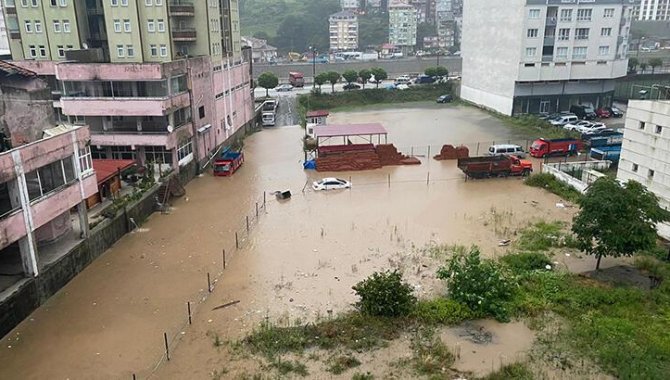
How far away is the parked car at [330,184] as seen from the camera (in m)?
31.7

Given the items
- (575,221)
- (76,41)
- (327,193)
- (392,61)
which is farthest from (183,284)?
(392,61)

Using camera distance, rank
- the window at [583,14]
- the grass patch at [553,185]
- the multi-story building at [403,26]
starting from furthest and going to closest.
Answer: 1. the multi-story building at [403,26]
2. the window at [583,14]
3. the grass patch at [553,185]

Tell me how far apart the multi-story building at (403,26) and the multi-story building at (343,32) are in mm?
10083

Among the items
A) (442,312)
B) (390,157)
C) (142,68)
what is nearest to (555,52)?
(390,157)

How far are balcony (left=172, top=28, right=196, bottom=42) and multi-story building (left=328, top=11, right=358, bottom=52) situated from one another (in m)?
99.7

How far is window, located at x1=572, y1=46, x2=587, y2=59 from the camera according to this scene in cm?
5178

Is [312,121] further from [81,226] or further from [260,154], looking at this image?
[81,226]

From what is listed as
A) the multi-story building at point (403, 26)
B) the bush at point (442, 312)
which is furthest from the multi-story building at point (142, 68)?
the multi-story building at point (403, 26)

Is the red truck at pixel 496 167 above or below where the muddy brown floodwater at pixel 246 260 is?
above

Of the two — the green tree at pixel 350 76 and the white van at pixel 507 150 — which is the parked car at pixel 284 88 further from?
the white van at pixel 507 150

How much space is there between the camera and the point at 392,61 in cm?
8931

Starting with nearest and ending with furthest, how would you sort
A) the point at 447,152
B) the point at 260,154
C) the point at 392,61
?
the point at 447,152 → the point at 260,154 → the point at 392,61

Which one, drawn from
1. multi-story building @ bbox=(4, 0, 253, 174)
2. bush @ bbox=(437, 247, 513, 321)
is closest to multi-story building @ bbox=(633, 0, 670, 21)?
multi-story building @ bbox=(4, 0, 253, 174)

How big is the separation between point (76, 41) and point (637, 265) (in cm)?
3980
